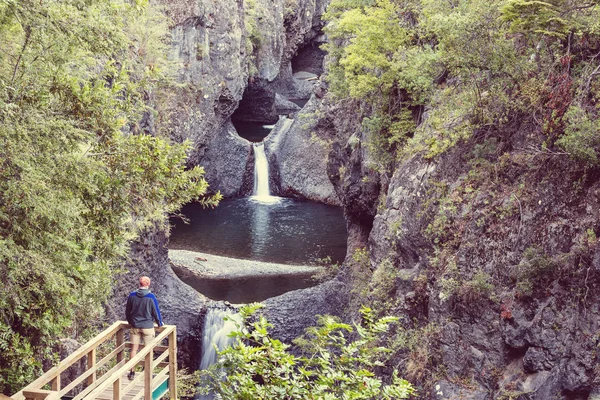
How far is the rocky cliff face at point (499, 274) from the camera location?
11094 millimetres

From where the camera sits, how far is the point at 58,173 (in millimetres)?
8508

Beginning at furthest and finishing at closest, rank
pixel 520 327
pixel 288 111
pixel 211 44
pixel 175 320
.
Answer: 1. pixel 288 111
2. pixel 211 44
3. pixel 175 320
4. pixel 520 327

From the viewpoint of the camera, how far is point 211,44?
36844mm

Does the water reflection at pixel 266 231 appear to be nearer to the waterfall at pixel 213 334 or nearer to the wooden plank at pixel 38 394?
the waterfall at pixel 213 334

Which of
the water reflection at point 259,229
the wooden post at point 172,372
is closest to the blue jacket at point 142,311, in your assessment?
the wooden post at point 172,372

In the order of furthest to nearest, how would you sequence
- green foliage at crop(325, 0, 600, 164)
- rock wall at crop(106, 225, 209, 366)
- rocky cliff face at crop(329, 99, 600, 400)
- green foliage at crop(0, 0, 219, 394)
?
rock wall at crop(106, 225, 209, 366) < green foliage at crop(325, 0, 600, 164) < rocky cliff face at crop(329, 99, 600, 400) < green foliage at crop(0, 0, 219, 394)

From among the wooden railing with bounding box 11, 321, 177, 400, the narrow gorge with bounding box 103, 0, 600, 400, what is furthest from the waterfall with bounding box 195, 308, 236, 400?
the wooden railing with bounding box 11, 321, 177, 400

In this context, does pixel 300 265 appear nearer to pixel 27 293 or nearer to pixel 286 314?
pixel 286 314

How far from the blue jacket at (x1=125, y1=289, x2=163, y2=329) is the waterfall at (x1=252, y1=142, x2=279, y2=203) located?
101 feet

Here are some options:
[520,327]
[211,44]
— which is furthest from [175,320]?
[211,44]

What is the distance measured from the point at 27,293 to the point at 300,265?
20.3 meters

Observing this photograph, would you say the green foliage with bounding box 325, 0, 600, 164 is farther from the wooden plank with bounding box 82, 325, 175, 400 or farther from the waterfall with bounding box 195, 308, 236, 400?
the waterfall with bounding box 195, 308, 236, 400

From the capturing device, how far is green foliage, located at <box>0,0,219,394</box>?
777 cm

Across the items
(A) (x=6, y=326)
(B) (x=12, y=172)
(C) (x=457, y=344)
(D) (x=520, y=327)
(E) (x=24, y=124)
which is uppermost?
(E) (x=24, y=124)
